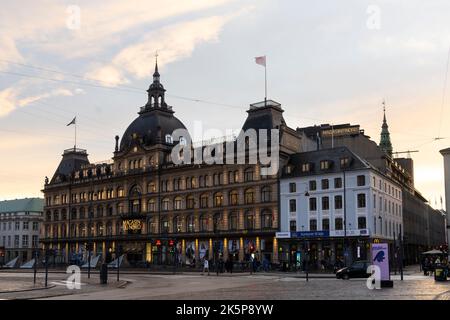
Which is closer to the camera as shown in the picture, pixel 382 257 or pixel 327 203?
pixel 382 257

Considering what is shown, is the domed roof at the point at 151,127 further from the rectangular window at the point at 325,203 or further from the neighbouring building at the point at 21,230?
the neighbouring building at the point at 21,230

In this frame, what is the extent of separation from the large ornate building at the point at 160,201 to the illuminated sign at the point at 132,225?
119 mm

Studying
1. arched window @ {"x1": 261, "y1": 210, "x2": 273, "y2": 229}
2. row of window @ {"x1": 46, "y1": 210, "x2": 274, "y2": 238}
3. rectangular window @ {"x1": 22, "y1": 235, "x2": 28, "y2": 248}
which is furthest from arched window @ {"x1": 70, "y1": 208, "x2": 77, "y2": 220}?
arched window @ {"x1": 261, "y1": 210, "x2": 273, "y2": 229}

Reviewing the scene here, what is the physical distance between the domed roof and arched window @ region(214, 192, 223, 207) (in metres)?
15.2

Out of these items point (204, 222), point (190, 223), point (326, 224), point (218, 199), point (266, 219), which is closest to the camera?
point (326, 224)

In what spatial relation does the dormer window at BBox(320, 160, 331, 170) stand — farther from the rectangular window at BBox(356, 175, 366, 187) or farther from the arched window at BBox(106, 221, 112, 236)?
the arched window at BBox(106, 221, 112, 236)

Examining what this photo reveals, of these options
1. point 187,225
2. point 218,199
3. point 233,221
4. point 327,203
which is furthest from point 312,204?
point 187,225

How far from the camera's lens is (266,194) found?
84938 mm

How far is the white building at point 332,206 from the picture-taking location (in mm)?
76188

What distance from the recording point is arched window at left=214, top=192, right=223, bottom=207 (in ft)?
296

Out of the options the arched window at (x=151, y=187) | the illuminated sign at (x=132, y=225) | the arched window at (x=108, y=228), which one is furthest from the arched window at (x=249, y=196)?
the arched window at (x=108, y=228)

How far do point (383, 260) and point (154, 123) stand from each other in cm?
7212

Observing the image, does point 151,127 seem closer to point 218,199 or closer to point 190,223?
point 190,223
